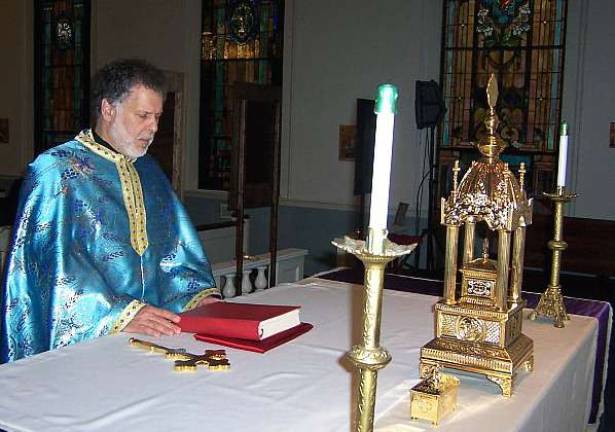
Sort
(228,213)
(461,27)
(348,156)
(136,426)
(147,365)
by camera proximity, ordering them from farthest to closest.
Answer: (228,213)
(348,156)
(461,27)
(147,365)
(136,426)

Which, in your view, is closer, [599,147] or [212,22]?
[599,147]

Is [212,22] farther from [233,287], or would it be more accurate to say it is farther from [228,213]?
[233,287]

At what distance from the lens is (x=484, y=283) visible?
226cm

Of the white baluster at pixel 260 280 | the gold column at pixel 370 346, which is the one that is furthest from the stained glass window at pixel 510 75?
the gold column at pixel 370 346

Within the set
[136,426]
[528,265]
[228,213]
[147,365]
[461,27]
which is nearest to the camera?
[136,426]

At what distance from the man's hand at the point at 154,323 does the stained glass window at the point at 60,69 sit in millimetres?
9652

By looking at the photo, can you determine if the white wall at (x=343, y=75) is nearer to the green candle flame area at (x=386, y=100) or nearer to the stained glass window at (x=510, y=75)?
the stained glass window at (x=510, y=75)

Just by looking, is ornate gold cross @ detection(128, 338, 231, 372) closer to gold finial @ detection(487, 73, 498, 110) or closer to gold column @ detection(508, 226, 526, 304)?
gold column @ detection(508, 226, 526, 304)

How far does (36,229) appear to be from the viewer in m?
2.96

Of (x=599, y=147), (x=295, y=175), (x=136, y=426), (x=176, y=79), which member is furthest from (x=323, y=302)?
(x=176, y=79)

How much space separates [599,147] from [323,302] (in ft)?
19.7

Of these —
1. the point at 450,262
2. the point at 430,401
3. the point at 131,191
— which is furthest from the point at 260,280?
the point at 430,401

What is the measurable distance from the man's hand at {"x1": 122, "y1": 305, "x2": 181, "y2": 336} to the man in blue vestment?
3 centimetres

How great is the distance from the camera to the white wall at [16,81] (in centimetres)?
1208
